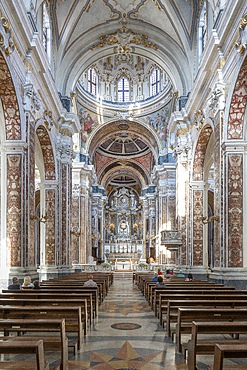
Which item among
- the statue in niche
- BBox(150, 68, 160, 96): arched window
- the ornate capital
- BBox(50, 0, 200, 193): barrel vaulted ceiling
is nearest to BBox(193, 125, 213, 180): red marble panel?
the ornate capital

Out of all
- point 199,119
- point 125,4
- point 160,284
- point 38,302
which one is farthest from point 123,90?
point 38,302

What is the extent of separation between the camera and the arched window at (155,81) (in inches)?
1224

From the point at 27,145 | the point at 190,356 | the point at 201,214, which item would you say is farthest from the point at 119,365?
the point at 201,214

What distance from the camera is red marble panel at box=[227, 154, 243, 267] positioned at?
1148 centimetres

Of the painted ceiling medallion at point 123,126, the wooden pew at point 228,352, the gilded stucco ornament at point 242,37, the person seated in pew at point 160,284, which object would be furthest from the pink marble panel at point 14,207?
the painted ceiling medallion at point 123,126

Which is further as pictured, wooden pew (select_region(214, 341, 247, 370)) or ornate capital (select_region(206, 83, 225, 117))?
ornate capital (select_region(206, 83, 225, 117))

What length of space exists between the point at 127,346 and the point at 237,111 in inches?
311

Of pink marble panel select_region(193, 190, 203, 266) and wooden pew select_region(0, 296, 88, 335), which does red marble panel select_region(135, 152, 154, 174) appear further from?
wooden pew select_region(0, 296, 88, 335)

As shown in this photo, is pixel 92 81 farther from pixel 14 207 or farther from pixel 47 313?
pixel 47 313

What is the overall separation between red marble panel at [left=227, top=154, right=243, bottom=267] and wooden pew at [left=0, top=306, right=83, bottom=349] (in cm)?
622

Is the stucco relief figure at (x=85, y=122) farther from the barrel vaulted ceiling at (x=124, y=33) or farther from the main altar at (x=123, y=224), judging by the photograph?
the main altar at (x=123, y=224)

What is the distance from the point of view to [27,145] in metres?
12.5

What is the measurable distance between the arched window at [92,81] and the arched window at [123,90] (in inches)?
82.2

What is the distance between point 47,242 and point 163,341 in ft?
40.2
